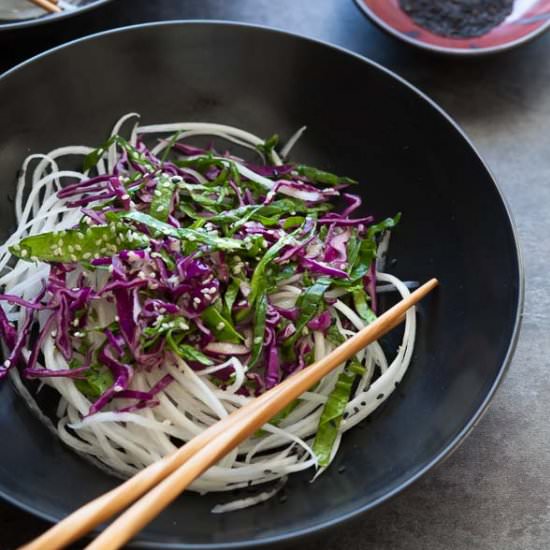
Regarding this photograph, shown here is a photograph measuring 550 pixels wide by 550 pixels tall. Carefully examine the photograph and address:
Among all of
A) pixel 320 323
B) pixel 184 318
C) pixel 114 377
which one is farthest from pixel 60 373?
pixel 320 323

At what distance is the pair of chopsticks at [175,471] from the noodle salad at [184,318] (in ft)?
0.46

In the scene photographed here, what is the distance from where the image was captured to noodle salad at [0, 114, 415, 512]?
5.45 feet

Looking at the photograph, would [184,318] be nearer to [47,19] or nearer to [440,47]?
[47,19]

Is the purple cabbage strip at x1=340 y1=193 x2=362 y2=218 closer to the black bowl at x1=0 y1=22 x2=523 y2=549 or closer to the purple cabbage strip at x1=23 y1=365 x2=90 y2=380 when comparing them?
the black bowl at x1=0 y1=22 x2=523 y2=549

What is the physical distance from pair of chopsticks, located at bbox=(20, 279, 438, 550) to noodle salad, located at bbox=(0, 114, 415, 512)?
140 millimetres

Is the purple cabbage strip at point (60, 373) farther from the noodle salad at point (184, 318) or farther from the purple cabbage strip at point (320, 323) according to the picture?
the purple cabbage strip at point (320, 323)

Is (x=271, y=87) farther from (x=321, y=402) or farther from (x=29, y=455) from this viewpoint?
(x=29, y=455)

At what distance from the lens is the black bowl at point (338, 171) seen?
60.2 inches

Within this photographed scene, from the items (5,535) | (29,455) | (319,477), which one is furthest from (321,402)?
(5,535)

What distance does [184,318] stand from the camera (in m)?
1.67

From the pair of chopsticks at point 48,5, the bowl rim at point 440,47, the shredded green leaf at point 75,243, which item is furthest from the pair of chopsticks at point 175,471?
the pair of chopsticks at point 48,5

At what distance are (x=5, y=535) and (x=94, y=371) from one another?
42 cm

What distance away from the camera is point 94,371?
1684mm

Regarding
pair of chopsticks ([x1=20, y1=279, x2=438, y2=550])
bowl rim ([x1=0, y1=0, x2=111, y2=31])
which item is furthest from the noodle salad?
bowl rim ([x1=0, y1=0, x2=111, y2=31])
